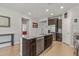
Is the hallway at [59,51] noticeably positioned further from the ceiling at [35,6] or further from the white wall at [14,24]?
the ceiling at [35,6]

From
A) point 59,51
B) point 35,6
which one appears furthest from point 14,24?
point 35,6

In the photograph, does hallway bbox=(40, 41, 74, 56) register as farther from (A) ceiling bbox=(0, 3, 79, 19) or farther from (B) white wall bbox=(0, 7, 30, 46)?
(A) ceiling bbox=(0, 3, 79, 19)

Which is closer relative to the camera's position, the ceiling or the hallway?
the ceiling

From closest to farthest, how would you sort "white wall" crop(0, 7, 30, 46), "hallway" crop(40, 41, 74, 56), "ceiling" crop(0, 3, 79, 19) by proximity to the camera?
"ceiling" crop(0, 3, 79, 19) → "white wall" crop(0, 7, 30, 46) → "hallway" crop(40, 41, 74, 56)

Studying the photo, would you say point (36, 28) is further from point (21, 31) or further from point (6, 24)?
point (6, 24)

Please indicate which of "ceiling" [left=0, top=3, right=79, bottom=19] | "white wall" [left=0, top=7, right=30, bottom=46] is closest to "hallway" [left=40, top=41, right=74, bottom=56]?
"white wall" [left=0, top=7, right=30, bottom=46]

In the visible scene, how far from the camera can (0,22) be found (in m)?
4.26

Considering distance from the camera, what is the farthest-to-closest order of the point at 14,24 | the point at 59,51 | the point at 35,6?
the point at 59,51 → the point at 14,24 → the point at 35,6

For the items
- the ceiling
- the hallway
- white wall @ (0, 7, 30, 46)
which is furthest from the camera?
the hallway

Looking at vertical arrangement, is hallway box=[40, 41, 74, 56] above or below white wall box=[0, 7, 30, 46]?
below

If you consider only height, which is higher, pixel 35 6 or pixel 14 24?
pixel 35 6

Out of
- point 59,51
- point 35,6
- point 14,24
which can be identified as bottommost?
point 59,51

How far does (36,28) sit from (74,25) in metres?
2.46

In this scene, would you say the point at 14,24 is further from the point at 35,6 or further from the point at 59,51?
the point at 35,6
